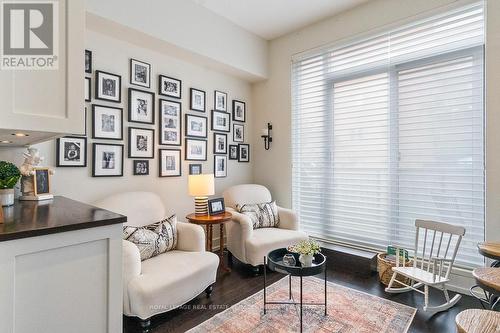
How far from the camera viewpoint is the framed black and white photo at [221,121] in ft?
11.9

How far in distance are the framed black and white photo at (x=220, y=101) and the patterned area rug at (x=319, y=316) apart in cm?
233

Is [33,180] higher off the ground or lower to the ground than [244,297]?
higher

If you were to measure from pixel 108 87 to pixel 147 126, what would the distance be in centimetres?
53

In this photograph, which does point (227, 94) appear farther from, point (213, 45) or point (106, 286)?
point (106, 286)

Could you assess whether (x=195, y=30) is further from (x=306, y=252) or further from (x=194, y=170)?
(x=306, y=252)

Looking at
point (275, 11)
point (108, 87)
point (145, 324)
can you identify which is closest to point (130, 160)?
point (108, 87)

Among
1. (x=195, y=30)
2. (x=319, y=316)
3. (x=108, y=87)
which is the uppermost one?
(x=195, y=30)

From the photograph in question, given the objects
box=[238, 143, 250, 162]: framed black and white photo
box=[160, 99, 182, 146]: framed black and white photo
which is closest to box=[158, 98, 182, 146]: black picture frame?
box=[160, 99, 182, 146]: framed black and white photo

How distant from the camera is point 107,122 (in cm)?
263

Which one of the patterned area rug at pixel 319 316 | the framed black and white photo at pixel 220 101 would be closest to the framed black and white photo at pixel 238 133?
the framed black and white photo at pixel 220 101

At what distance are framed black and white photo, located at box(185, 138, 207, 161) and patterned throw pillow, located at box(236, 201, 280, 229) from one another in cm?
79

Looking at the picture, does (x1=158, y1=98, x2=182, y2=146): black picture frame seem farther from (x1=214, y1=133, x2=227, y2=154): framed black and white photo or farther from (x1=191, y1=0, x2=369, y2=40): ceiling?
Result: (x1=191, y1=0, x2=369, y2=40): ceiling

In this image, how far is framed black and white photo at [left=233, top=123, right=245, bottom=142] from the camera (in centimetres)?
394

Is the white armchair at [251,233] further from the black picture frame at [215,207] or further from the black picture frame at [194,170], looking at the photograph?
the black picture frame at [194,170]
